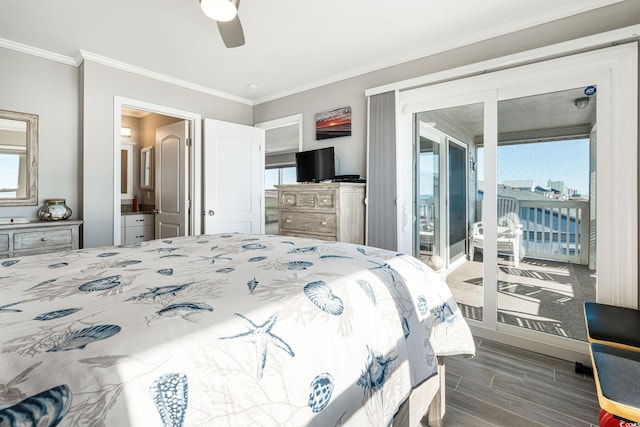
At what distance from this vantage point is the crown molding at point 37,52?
2796 millimetres

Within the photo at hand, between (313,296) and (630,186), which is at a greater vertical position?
(630,186)

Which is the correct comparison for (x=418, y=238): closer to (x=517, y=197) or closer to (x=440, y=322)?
(x=517, y=197)

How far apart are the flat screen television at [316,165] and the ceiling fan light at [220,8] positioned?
191cm

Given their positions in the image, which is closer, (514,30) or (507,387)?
(507,387)

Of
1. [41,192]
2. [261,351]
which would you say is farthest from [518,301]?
[41,192]

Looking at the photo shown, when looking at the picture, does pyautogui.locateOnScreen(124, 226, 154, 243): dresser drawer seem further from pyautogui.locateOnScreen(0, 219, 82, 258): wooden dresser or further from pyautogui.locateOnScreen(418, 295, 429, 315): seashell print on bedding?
pyautogui.locateOnScreen(418, 295, 429, 315): seashell print on bedding

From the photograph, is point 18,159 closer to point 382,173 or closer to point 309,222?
point 309,222

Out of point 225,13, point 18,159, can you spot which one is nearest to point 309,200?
point 225,13

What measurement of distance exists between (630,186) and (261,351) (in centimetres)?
265

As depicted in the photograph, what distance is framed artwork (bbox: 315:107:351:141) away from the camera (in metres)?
3.50

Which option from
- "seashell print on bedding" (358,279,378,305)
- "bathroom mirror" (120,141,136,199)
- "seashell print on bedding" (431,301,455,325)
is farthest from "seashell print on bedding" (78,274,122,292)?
"bathroom mirror" (120,141,136,199)

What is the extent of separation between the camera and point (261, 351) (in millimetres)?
673

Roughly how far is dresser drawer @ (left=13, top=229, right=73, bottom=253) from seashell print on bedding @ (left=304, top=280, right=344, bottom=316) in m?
3.05

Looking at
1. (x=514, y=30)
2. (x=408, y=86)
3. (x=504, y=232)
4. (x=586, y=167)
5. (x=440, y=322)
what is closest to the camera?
(x=440, y=322)
